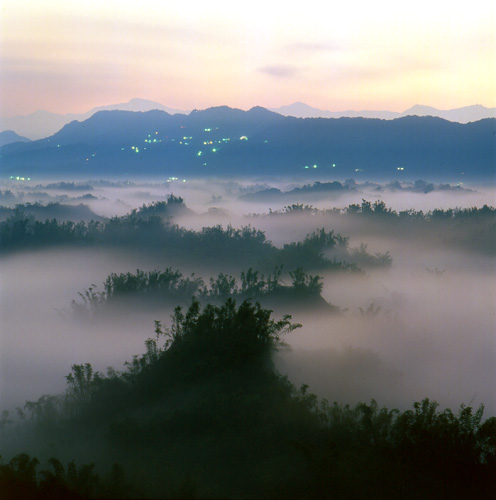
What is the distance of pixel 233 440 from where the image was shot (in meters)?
9.96

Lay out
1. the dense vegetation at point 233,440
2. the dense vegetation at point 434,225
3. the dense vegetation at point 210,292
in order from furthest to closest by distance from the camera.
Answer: the dense vegetation at point 434,225
the dense vegetation at point 210,292
the dense vegetation at point 233,440

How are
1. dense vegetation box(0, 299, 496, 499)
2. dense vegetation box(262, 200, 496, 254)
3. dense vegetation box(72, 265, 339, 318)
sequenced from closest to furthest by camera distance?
dense vegetation box(0, 299, 496, 499), dense vegetation box(72, 265, 339, 318), dense vegetation box(262, 200, 496, 254)

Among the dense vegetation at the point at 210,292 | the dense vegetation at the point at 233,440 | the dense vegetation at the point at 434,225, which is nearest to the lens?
the dense vegetation at the point at 233,440

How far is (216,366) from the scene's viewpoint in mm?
13398

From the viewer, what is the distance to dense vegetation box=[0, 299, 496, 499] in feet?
26.2

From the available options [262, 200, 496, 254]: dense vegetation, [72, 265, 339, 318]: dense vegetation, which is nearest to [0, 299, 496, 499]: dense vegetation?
[72, 265, 339, 318]: dense vegetation

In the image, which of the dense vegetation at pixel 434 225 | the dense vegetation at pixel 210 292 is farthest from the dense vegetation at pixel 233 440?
the dense vegetation at pixel 434 225

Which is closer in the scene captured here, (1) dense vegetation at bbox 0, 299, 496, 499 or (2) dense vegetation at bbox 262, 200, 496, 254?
(1) dense vegetation at bbox 0, 299, 496, 499

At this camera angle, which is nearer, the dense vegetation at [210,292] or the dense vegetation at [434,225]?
the dense vegetation at [210,292]

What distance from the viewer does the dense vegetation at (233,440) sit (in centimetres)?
800

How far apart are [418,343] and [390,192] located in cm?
16052

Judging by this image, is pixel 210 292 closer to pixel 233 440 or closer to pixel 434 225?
pixel 233 440

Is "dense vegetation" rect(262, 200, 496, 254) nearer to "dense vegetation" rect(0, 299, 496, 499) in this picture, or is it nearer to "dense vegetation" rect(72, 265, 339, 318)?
"dense vegetation" rect(72, 265, 339, 318)

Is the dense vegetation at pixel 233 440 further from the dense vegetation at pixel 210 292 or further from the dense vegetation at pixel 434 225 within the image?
the dense vegetation at pixel 434 225
